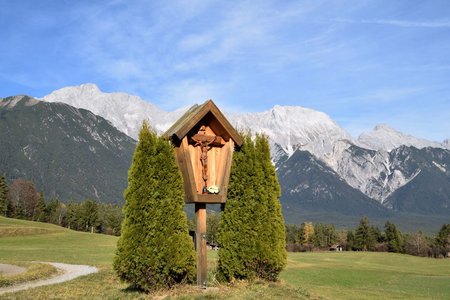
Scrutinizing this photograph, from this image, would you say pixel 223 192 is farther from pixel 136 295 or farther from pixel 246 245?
pixel 136 295

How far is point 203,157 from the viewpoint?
16.2 metres

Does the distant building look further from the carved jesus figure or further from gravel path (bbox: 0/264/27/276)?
the carved jesus figure

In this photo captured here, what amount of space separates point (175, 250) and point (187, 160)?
3118mm

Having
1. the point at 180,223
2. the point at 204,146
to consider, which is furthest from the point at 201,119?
the point at 180,223

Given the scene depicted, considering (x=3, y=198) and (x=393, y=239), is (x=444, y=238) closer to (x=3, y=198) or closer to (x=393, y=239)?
(x=393, y=239)

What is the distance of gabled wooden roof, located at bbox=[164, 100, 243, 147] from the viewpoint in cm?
1577

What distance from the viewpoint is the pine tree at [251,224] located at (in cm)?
1631

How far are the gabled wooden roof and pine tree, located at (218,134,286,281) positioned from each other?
0.84 metres

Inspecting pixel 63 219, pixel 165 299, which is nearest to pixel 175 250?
pixel 165 299

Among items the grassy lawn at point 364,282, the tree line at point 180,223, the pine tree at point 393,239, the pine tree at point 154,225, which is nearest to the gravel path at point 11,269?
the tree line at point 180,223

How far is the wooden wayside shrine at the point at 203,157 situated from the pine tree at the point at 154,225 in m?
0.43

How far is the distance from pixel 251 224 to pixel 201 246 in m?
2.05

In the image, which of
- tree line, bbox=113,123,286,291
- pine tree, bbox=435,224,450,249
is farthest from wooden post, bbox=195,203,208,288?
pine tree, bbox=435,224,450,249

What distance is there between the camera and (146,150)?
606 inches
